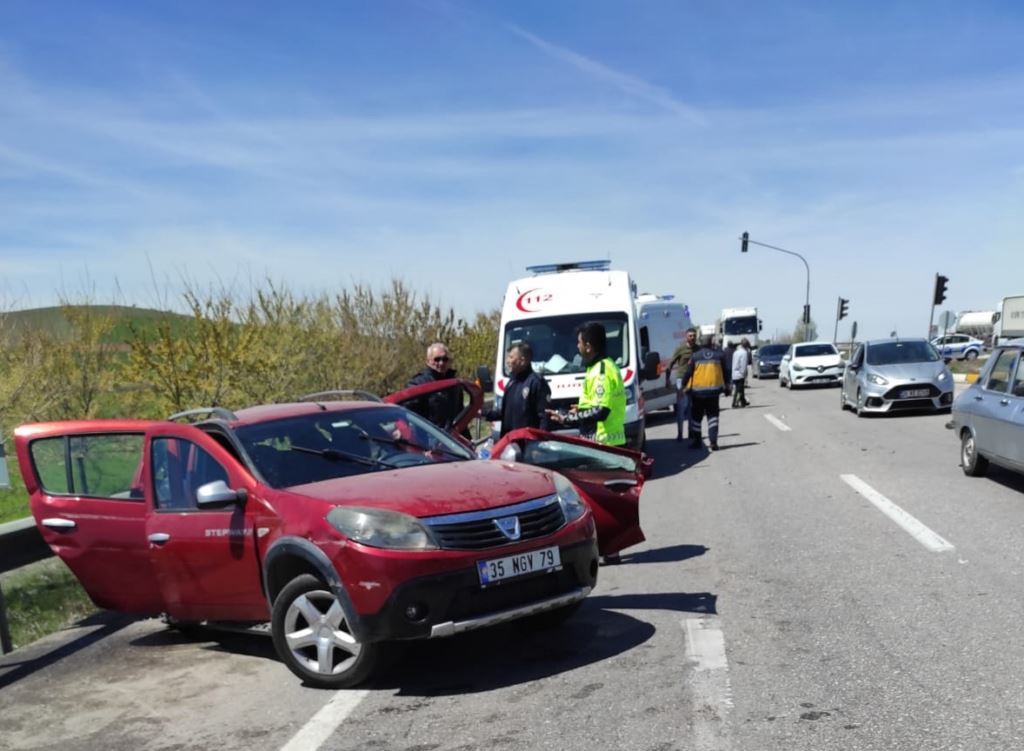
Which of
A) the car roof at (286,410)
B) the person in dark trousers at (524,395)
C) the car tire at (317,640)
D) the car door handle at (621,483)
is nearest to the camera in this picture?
the car tire at (317,640)

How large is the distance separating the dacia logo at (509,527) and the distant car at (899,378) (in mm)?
16891

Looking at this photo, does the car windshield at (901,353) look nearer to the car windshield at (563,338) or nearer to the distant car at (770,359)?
the car windshield at (563,338)

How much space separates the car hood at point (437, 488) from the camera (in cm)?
549

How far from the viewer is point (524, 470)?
6316 millimetres

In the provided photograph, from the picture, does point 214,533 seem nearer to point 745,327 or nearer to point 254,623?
point 254,623

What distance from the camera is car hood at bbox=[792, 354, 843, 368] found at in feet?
112

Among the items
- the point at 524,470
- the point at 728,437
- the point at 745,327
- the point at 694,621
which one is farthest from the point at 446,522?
the point at 745,327

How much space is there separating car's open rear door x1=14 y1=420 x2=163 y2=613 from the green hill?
8.09 metres

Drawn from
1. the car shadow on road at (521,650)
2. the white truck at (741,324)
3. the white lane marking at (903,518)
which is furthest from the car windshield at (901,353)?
the white truck at (741,324)

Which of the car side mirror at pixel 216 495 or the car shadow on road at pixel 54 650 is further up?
the car side mirror at pixel 216 495

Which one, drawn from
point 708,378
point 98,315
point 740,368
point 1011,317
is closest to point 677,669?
point 708,378

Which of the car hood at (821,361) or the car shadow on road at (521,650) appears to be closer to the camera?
the car shadow on road at (521,650)

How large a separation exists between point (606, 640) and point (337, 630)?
5.19 ft

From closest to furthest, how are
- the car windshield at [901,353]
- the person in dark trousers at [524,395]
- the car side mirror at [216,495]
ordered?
the car side mirror at [216,495] → the person in dark trousers at [524,395] → the car windshield at [901,353]
